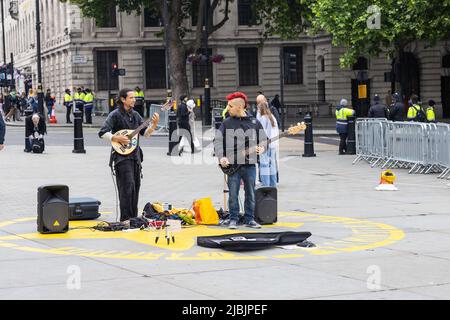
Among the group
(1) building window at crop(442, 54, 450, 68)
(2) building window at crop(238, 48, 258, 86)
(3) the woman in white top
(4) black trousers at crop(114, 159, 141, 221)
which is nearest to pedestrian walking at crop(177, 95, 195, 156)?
(3) the woman in white top

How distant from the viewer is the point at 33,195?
1816cm

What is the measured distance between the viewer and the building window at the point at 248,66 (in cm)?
6625

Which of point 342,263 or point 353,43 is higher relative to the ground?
point 353,43

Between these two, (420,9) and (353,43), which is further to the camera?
(353,43)

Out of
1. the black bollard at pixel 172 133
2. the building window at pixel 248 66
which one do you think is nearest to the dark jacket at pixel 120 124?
the black bollard at pixel 172 133

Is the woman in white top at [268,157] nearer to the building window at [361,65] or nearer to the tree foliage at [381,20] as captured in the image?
the tree foliage at [381,20]

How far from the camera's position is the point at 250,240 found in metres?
11.5

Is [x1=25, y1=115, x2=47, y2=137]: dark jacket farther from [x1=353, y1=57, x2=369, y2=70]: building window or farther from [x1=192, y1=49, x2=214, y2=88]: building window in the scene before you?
[x1=192, y1=49, x2=214, y2=88]: building window

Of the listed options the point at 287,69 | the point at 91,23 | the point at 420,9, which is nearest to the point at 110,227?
the point at 287,69

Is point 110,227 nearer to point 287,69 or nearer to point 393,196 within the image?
point 393,196

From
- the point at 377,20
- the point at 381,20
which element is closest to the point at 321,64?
the point at 381,20

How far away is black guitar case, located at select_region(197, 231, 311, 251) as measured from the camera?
37.4 feet
